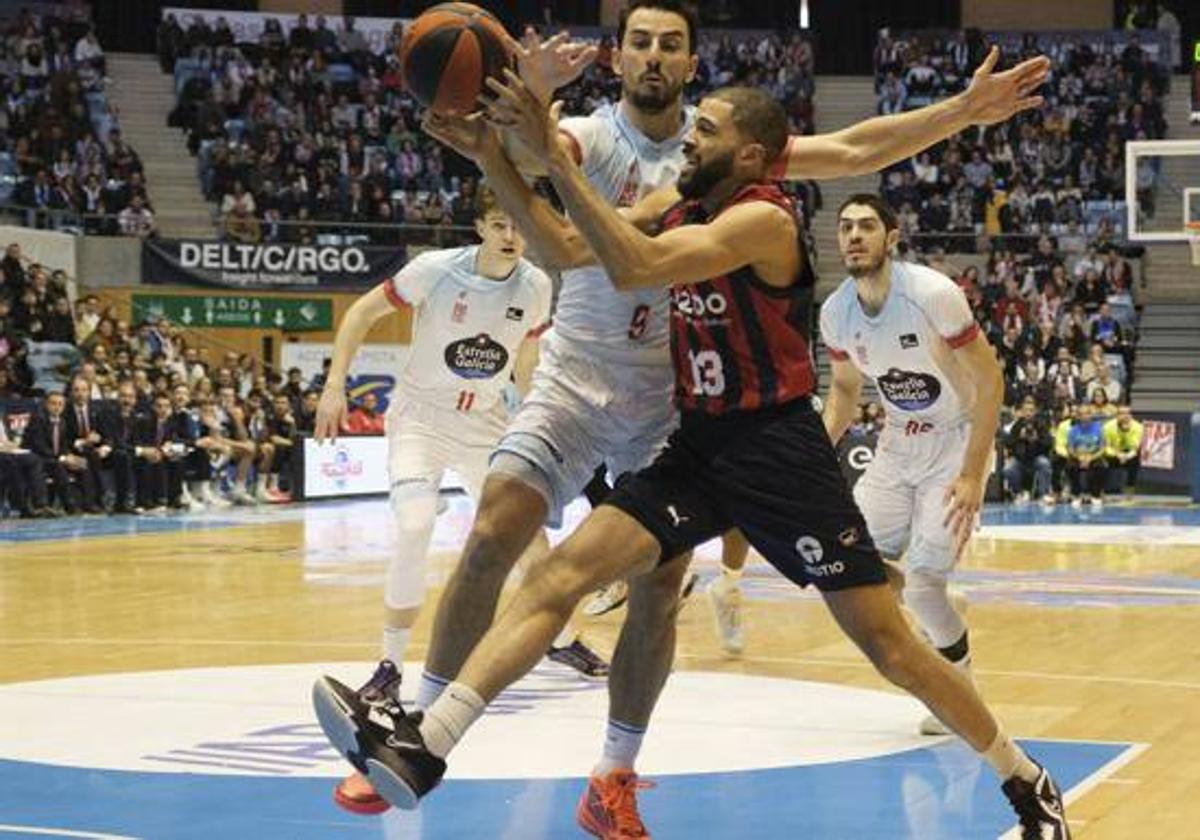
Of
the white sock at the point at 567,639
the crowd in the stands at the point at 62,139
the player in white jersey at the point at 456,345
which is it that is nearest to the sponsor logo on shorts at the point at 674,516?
the player in white jersey at the point at 456,345

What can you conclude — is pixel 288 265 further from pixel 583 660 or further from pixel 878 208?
pixel 878 208

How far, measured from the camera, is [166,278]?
30609 mm

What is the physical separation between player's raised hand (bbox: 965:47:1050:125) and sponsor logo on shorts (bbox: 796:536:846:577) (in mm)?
1585

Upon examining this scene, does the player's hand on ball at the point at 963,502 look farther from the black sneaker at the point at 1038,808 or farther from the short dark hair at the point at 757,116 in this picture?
the short dark hair at the point at 757,116

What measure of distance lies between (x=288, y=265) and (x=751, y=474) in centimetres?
2651

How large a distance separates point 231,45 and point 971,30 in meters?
14.4

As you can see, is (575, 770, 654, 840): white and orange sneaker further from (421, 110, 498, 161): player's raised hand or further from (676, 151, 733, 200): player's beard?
(421, 110, 498, 161): player's raised hand

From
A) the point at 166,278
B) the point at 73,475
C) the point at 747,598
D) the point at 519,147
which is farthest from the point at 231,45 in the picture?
the point at 519,147

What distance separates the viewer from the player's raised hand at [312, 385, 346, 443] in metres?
8.43

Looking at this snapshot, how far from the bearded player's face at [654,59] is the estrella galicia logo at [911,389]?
8.27 feet

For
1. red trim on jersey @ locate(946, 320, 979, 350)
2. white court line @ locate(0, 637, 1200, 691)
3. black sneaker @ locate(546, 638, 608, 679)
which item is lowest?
white court line @ locate(0, 637, 1200, 691)

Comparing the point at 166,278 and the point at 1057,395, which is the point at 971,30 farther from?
the point at 166,278

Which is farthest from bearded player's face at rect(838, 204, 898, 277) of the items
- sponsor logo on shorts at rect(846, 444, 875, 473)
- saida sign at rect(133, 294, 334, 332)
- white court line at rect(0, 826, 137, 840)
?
saida sign at rect(133, 294, 334, 332)

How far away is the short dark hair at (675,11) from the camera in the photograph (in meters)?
6.17
